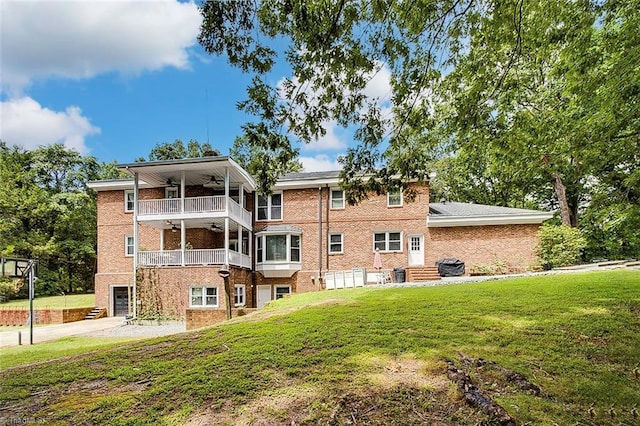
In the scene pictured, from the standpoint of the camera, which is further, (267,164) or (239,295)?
(239,295)

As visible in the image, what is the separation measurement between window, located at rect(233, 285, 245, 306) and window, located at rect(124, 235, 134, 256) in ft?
24.5

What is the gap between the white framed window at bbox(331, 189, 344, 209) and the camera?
22.6 meters

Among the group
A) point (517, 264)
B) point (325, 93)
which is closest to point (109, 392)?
point (325, 93)

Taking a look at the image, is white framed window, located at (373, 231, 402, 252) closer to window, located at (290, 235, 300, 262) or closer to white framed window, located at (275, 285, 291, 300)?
window, located at (290, 235, 300, 262)

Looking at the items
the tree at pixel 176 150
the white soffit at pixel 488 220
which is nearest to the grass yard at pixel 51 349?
the white soffit at pixel 488 220

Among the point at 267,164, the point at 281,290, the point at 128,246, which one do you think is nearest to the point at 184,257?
the point at 281,290

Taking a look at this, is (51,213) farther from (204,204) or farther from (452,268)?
(452,268)

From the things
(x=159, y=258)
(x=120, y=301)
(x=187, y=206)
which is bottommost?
(x=120, y=301)

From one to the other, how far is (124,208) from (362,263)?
14463 millimetres

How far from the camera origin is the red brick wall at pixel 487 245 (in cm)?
2039

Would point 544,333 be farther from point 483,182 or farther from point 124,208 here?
point 483,182

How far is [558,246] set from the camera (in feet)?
64.0

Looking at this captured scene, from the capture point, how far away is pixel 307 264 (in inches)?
877

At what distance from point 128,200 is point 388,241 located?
15.5m
